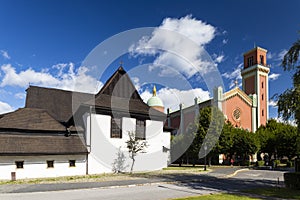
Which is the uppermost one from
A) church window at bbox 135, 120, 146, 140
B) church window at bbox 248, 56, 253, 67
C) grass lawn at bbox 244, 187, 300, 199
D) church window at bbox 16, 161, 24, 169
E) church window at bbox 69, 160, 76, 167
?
church window at bbox 248, 56, 253, 67

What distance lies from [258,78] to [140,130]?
4168cm

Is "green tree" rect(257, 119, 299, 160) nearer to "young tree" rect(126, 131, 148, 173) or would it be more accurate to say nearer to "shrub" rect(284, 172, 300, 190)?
"young tree" rect(126, 131, 148, 173)

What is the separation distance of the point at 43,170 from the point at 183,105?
147 feet

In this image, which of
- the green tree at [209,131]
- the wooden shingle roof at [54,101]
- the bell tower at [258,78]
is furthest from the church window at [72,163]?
the bell tower at [258,78]

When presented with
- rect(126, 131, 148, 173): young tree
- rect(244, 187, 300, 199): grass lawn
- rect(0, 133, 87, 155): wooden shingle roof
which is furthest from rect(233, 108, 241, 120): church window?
A: rect(244, 187, 300, 199): grass lawn

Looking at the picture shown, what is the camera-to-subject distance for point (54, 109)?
2919 cm

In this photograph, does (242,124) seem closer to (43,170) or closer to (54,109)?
(54,109)

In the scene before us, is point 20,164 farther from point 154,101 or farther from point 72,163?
point 154,101

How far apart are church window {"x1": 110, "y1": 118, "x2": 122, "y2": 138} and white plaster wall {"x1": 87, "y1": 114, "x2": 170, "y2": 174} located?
32 cm

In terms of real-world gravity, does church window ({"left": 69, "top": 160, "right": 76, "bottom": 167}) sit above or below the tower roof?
below

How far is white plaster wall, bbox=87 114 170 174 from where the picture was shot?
964 inches

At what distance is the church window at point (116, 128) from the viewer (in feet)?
84.3

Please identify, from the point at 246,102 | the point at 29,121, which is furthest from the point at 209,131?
the point at 246,102

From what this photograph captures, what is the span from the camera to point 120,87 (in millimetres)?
30250
